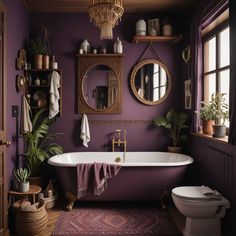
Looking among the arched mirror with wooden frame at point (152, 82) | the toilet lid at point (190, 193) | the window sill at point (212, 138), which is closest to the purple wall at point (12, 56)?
the arched mirror with wooden frame at point (152, 82)

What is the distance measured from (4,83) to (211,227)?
7.87ft

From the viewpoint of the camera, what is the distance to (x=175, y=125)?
3.90 meters

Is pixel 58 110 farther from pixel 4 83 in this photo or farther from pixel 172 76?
pixel 172 76

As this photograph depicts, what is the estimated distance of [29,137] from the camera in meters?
3.50

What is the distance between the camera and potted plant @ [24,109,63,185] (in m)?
3.43

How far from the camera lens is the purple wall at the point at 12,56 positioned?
2.98 meters

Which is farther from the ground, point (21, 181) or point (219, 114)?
point (219, 114)

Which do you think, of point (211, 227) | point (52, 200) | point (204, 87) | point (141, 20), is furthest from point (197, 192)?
point (141, 20)

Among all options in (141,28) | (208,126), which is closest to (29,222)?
(208,126)

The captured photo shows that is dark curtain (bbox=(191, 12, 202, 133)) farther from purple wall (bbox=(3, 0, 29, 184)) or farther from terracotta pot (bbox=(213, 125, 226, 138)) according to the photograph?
purple wall (bbox=(3, 0, 29, 184))

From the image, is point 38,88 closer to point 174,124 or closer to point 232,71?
point 174,124

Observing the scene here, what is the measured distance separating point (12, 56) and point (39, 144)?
141 centimetres

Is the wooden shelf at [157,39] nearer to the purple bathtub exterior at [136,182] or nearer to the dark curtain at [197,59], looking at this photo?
the dark curtain at [197,59]

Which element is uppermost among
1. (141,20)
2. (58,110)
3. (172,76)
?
(141,20)
